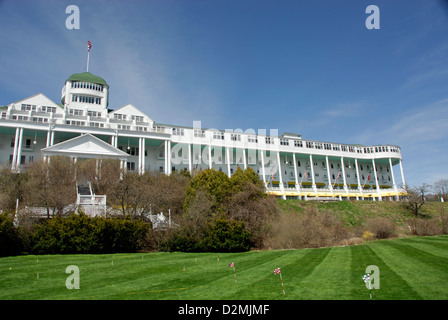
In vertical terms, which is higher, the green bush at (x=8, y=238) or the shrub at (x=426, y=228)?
the green bush at (x=8, y=238)

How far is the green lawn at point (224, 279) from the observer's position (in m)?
11.1

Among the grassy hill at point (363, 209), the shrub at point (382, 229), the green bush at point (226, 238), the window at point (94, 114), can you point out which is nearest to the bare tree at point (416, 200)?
the grassy hill at point (363, 209)

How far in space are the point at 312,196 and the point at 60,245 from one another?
50.1 meters

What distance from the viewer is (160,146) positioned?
60219 millimetres

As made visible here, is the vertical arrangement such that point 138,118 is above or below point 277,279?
above

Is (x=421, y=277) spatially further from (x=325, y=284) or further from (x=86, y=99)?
(x=86, y=99)

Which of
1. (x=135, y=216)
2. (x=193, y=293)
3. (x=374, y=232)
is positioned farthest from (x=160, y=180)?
(x=193, y=293)

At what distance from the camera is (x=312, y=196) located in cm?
6359

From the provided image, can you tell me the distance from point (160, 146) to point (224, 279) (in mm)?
48322

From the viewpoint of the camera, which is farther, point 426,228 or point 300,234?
point 426,228

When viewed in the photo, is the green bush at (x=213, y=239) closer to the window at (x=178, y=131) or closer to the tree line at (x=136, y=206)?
the tree line at (x=136, y=206)

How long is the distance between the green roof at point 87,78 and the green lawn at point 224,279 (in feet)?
152

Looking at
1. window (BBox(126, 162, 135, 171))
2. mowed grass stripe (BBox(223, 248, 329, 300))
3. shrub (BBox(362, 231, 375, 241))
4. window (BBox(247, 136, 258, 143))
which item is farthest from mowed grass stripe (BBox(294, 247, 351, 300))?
window (BBox(247, 136, 258, 143))
